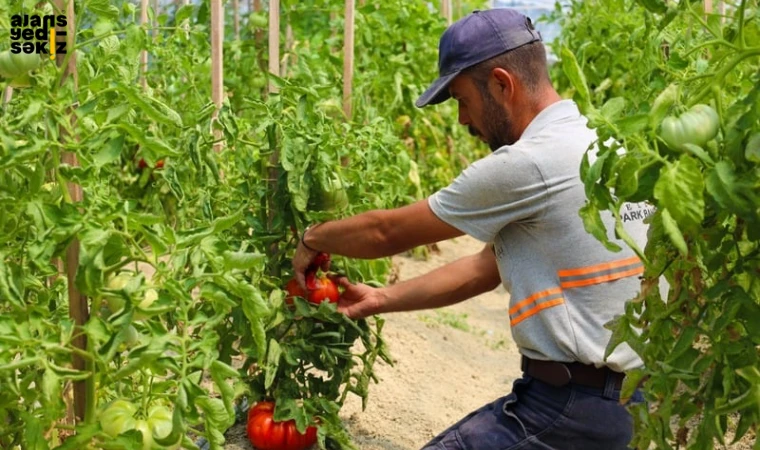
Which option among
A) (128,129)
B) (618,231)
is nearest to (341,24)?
(128,129)

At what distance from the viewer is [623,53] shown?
546cm

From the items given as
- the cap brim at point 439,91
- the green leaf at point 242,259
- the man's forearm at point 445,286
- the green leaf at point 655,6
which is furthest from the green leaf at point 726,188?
the man's forearm at point 445,286

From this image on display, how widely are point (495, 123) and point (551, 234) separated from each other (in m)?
0.35

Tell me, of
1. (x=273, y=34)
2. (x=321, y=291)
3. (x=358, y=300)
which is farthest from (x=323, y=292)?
(x=273, y=34)

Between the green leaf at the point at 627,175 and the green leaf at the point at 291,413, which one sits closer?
the green leaf at the point at 627,175

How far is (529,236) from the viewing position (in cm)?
259

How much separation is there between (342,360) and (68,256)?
1286mm

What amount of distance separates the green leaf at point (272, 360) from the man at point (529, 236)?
0.35m

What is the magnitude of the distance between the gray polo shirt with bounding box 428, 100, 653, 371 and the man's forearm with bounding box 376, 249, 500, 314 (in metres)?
0.32

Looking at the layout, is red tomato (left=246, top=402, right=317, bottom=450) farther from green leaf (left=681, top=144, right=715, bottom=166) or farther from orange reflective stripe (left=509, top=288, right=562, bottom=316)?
green leaf (left=681, top=144, right=715, bottom=166)

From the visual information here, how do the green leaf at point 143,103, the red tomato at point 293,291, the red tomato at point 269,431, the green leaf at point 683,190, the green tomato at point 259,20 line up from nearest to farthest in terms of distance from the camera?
the green leaf at point 683,190 → the green leaf at point 143,103 → the red tomato at point 293,291 → the red tomato at point 269,431 → the green tomato at point 259,20

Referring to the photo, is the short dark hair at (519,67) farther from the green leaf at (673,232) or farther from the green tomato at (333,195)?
the green leaf at (673,232)

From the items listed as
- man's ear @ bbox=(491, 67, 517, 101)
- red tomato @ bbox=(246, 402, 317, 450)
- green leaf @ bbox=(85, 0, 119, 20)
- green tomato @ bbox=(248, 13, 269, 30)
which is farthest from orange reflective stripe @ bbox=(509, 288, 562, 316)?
green tomato @ bbox=(248, 13, 269, 30)

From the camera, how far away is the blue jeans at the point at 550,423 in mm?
2572
